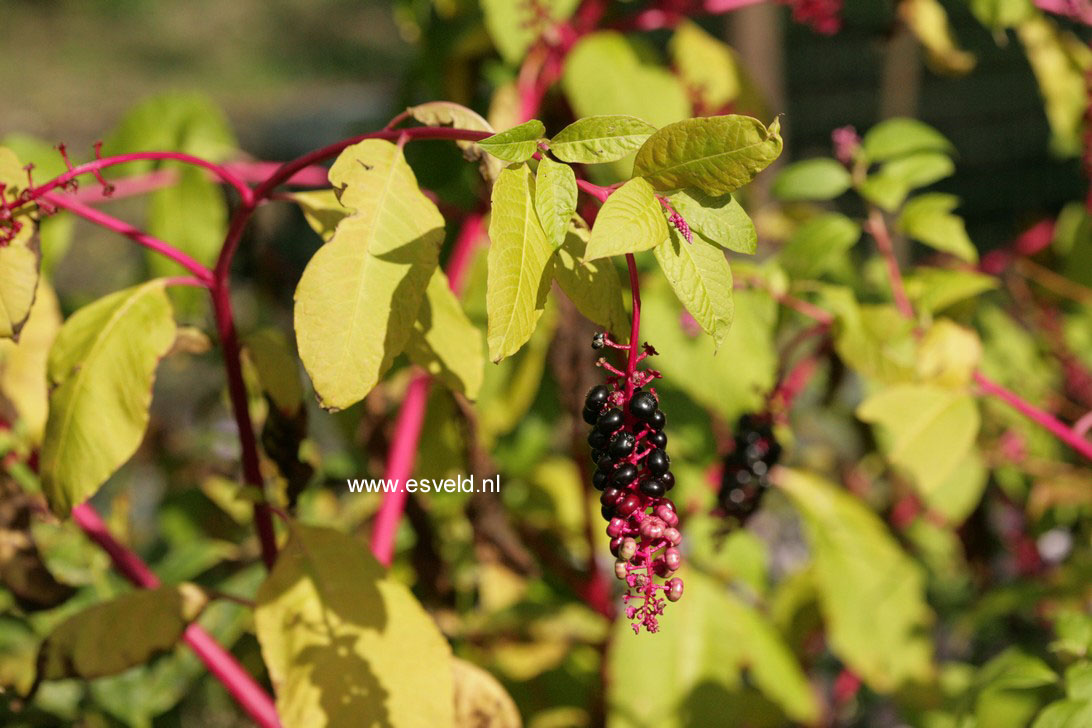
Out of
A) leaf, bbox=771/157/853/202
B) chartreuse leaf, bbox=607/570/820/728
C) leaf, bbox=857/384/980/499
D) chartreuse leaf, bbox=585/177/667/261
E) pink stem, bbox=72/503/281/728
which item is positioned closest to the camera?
chartreuse leaf, bbox=585/177/667/261

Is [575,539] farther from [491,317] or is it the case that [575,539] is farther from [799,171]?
[491,317]

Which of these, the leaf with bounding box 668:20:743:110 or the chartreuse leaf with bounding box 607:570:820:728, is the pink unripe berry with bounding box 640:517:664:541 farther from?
the leaf with bounding box 668:20:743:110

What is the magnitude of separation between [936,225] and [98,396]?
2.73 ft

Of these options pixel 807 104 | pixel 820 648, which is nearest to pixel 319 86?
pixel 807 104

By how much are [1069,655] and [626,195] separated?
757mm

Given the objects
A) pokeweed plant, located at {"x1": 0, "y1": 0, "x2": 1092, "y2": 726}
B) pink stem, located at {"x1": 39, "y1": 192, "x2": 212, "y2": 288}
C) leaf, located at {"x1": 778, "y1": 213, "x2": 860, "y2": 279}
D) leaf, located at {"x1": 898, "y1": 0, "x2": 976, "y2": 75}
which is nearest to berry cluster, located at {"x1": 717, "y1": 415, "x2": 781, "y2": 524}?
pokeweed plant, located at {"x1": 0, "y1": 0, "x2": 1092, "y2": 726}

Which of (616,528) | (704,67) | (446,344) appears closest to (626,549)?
(616,528)

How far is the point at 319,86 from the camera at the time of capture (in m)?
8.31

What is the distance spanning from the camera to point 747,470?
1.05 meters

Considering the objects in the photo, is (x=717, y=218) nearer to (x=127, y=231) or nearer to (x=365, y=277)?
(x=365, y=277)

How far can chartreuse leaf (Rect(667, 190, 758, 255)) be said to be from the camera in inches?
25.5

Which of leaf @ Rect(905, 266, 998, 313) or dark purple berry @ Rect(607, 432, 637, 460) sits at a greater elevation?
leaf @ Rect(905, 266, 998, 313)

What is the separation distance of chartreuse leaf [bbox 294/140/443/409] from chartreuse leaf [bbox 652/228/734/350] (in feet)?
0.58

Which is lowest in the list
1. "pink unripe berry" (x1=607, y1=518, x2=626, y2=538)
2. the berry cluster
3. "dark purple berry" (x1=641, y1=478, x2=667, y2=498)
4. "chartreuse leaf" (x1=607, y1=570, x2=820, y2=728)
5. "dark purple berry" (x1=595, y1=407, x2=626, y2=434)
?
"chartreuse leaf" (x1=607, y1=570, x2=820, y2=728)
